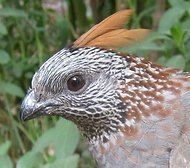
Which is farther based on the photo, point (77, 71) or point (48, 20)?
point (48, 20)

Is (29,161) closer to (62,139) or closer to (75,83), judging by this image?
(62,139)

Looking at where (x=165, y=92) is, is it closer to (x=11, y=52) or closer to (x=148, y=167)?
(x=148, y=167)

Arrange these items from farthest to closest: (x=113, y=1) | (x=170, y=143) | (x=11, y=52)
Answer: (x=113, y=1) → (x=11, y=52) → (x=170, y=143)

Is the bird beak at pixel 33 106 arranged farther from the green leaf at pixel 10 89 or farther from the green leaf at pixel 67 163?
the green leaf at pixel 10 89

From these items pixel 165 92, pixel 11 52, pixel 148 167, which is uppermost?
pixel 165 92

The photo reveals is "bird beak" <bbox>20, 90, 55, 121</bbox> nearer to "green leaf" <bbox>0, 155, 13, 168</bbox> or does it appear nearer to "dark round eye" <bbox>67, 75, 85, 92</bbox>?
"dark round eye" <bbox>67, 75, 85, 92</bbox>

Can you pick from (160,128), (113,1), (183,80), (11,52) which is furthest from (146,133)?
(113,1)

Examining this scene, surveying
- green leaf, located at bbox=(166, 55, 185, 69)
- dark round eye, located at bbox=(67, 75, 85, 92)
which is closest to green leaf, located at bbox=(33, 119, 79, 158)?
green leaf, located at bbox=(166, 55, 185, 69)
